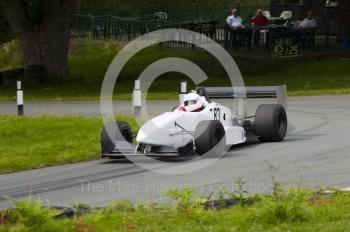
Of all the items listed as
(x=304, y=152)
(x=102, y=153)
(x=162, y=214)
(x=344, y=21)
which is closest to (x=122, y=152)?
(x=102, y=153)

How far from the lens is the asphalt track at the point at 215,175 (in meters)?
11.7

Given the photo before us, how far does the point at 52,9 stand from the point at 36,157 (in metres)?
18.4

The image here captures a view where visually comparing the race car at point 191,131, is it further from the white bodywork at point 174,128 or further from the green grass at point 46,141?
the green grass at point 46,141

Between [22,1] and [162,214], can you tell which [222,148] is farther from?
[22,1]

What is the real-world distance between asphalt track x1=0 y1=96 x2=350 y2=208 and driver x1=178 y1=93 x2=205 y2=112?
3.26 ft

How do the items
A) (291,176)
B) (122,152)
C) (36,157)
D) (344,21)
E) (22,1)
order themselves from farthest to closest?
(344,21)
(22,1)
(36,157)
(122,152)
(291,176)

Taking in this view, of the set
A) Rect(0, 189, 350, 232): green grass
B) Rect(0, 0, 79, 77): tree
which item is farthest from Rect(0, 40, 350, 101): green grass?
Rect(0, 189, 350, 232): green grass

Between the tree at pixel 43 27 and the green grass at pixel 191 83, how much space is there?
97cm

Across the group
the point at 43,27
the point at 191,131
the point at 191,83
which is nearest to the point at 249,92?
the point at 191,131

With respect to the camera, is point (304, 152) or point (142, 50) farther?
point (142, 50)

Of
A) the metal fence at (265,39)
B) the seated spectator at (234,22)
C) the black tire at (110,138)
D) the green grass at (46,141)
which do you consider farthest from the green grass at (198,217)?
the seated spectator at (234,22)

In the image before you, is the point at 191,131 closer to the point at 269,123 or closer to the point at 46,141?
the point at 269,123

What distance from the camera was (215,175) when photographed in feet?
42.3

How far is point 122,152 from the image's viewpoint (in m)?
14.6
